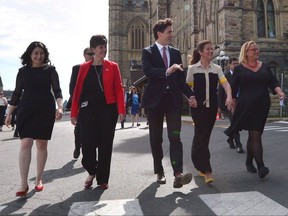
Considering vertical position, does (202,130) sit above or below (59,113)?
below

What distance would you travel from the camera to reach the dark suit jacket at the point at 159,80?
456 centimetres

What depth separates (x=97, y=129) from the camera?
4.55 metres

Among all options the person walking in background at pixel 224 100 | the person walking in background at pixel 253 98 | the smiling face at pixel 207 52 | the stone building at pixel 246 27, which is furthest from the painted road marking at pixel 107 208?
the stone building at pixel 246 27

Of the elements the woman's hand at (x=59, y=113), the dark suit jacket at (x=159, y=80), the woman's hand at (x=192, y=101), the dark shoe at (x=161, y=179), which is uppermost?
the dark suit jacket at (x=159, y=80)

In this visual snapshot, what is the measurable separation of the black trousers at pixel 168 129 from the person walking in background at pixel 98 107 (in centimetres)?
46

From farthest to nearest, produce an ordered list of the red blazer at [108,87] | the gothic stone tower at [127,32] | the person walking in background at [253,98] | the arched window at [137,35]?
the arched window at [137,35] → the gothic stone tower at [127,32] → the person walking in background at [253,98] → the red blazer at [108,87]

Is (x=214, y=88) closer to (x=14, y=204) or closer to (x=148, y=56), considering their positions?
(x=148, y=56)

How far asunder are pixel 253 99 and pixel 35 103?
2929 millimetres

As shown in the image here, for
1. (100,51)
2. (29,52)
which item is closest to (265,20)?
(100,51)

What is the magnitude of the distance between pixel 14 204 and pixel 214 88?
9.59 ft

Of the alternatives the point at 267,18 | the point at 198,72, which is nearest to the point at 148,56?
the point at 198,72

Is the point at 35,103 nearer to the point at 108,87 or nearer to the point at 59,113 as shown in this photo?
the point at 59,113

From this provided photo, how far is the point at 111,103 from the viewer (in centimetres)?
453

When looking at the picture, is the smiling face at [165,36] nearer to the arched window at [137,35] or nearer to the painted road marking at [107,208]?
the painted road marking at [107,208]
